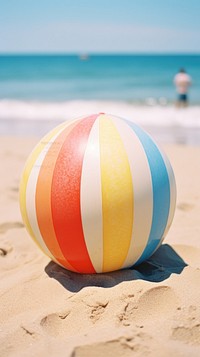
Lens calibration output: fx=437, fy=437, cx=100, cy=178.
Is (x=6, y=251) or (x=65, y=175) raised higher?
(x=65, y=175)

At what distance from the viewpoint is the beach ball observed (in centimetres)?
279

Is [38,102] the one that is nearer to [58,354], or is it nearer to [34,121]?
[34,121]

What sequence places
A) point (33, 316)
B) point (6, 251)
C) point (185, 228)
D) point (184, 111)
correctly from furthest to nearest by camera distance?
1. point (184, 111)
2. point (185, 228)
3. point (6, 251)
4. point (33, 316)

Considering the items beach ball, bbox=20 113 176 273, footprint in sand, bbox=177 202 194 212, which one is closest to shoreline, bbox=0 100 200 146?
footprint in sand, bbox=177 202 194 212

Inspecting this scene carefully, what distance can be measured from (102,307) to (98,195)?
0.69 metres

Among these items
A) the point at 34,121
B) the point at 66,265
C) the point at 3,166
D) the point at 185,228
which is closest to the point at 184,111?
the point at 34,121

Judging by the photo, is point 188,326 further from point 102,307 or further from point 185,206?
point 185,206

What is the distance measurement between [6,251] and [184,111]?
1118cm

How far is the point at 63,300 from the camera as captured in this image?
9.43 ft

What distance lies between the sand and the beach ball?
192 mm

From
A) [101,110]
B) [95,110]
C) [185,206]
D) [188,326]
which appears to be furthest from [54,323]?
[101,110]

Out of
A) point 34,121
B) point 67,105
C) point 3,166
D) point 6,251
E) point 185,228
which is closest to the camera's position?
point 6,251

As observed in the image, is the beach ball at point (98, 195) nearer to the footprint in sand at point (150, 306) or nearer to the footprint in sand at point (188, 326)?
the footprint in sand at point (150, 306)

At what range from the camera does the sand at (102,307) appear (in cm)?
235
